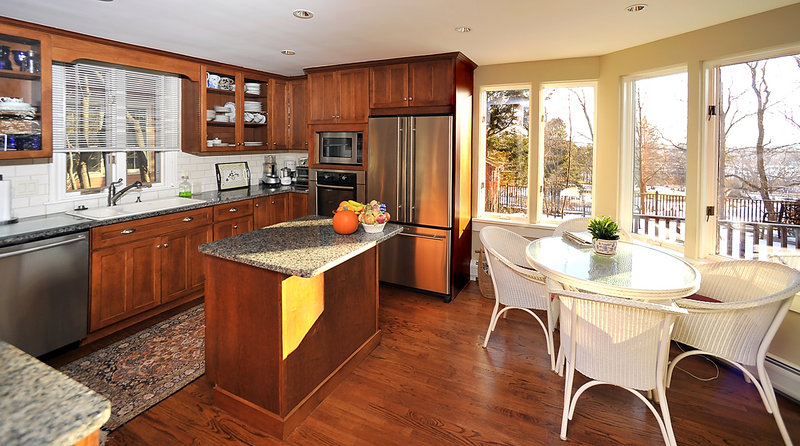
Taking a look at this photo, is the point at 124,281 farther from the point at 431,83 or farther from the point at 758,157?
the point at 758,157

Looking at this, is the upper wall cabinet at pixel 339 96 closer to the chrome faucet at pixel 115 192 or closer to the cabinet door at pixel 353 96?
the cabinet door at pixel 353 96

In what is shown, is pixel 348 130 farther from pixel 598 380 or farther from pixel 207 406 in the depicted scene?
pixel 598 380

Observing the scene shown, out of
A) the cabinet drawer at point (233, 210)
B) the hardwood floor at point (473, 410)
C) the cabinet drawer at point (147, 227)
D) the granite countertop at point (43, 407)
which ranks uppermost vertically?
the cabinet drawer at point (233, 210)

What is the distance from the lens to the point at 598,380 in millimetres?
2053

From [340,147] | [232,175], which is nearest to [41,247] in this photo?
[232,175]

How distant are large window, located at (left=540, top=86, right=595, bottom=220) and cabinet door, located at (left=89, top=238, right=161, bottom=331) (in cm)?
391

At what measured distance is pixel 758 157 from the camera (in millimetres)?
2969

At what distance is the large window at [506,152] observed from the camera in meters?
4.49

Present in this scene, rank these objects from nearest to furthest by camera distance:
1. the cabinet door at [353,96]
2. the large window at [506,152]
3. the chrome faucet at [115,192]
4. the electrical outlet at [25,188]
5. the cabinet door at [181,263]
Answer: the electrical outlet at [25,188] < the cabinet door at [181,263] < the chrome faucet at [115,192] < the cabinet door at [353,96] < the large window at [506,152]

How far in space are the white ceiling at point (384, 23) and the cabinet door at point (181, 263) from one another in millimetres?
1732

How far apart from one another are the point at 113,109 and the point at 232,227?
151cm

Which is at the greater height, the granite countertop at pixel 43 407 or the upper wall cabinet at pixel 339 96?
the upper wall cabinet at pixel 339 96

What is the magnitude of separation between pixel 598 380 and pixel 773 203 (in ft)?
6.99

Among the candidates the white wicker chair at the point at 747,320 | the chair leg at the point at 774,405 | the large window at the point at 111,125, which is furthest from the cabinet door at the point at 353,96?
the chair leg at the point at 774,405
